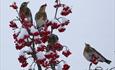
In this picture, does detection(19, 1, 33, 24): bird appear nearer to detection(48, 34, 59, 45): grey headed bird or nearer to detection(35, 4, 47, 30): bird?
detection(35, 4, 47, 30): bird

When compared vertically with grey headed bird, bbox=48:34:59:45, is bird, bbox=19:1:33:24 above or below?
above

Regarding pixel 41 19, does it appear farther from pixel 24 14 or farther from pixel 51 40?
pixel 51 40

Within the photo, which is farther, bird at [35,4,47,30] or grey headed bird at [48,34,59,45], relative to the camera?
bird at [35,4,47,30]

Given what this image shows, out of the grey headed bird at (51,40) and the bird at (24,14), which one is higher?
the bird at (24,14)

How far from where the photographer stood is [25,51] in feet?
6.72

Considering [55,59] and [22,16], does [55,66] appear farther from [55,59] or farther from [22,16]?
[22,16]

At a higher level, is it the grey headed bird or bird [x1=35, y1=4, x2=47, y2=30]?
bird [x1=35, y1=4, x2=47, y2=30]

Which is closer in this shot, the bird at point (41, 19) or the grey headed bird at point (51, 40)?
the grey headed bird at point (51, 40)

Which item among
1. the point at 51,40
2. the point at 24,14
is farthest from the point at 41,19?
the point at 51,40

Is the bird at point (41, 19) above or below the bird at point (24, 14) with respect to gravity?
below

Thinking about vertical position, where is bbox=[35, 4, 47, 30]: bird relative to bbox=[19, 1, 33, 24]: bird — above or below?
below

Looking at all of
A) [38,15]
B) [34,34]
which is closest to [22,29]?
[34,34]

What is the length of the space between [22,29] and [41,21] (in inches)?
10.5

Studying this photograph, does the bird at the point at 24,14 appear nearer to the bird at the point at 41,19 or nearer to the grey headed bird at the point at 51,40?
the bird at the point at 41,19
